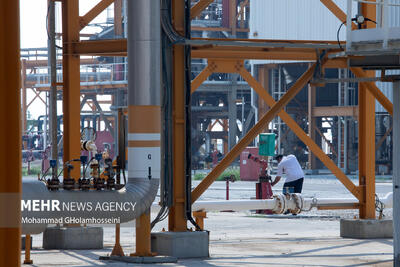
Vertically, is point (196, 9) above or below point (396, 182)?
above

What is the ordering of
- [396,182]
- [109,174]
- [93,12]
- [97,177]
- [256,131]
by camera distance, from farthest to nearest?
[93,12] < [256,131] < [97,177] < [109,174] < [396,182]

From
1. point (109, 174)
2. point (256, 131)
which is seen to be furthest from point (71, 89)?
point (256, 131)

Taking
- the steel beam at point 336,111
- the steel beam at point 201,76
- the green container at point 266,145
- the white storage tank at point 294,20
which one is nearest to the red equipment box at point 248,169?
the steel beam at point 336,111

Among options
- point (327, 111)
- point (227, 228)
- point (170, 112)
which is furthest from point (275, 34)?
point (170, 112)

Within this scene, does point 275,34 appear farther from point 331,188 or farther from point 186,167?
point 186,167

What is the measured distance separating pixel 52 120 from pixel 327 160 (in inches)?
184

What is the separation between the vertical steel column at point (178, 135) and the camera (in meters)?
11.9

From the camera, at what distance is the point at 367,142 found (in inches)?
555

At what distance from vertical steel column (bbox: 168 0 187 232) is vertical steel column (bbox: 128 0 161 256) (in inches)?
34.9

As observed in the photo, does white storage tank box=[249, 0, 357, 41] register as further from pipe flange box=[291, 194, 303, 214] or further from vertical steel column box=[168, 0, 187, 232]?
vertical steel column box=[168, 0, 187, 232]

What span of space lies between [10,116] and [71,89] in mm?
8865

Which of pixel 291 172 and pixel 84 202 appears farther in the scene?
pixel 291 172

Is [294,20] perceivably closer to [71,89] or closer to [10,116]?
[71,89]

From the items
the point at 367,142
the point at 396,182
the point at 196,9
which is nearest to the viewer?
the point at 396,182
